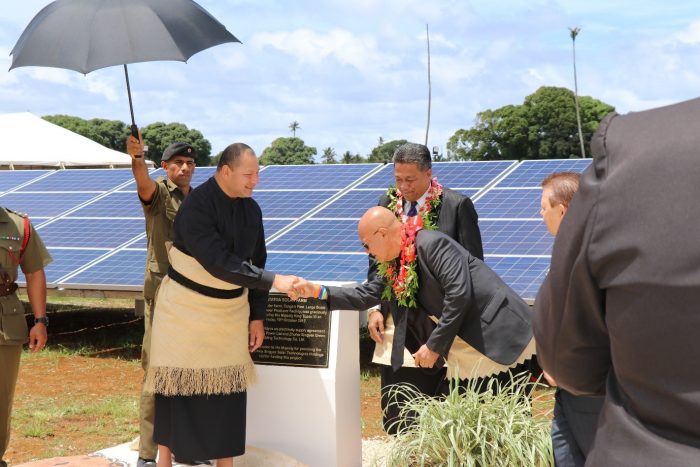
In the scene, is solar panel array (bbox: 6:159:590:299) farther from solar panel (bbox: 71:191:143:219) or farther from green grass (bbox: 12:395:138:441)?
green grass (bbox: 12:395:138:441)

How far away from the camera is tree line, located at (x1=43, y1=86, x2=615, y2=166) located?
67750 millimetres

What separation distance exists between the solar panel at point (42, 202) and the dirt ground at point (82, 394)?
166 centimetres

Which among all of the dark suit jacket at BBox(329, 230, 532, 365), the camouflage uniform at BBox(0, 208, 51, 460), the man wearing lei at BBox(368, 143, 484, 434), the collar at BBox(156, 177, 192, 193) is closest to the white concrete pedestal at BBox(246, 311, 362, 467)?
the man wearing lei at BBox(368, 143, 484, 434)

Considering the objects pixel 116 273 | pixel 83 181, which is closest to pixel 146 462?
pixel 116 273

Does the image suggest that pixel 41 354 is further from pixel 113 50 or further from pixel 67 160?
pixel 67 160

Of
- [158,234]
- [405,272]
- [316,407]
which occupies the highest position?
[158,234]

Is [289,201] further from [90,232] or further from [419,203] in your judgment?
[419,203]

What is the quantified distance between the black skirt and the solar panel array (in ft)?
Answer: 12.2

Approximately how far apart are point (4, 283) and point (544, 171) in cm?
791

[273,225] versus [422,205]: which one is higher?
[422,205]

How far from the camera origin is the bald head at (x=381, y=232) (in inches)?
199

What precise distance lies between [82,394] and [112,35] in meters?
4.87

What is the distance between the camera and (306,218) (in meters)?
11.5

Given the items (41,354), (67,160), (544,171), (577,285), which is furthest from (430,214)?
(67,160)
